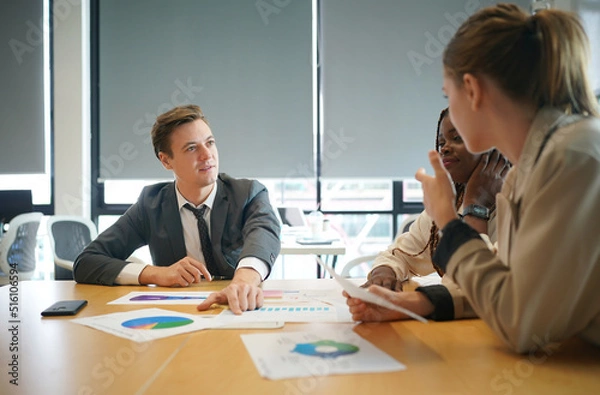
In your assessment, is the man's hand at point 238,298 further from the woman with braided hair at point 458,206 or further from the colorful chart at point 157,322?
the woman with braided hair at point 458,206

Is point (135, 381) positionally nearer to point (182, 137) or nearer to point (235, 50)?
point (182, 137)

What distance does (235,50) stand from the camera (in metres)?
4.89

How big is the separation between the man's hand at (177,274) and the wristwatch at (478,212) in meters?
0.89

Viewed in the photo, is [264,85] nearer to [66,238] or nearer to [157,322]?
[66,238]

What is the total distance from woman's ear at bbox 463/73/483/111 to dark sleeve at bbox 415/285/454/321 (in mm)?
483

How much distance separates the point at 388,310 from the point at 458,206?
0.78 meters

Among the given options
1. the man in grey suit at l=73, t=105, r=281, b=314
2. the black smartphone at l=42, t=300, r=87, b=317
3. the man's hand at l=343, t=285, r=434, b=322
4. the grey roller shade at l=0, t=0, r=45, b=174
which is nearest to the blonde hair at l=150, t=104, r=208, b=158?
the man in grey suit at l=73, t=105, r=281, b=314

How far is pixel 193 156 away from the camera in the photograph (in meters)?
2.19

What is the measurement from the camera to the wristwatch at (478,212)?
170 centimetres

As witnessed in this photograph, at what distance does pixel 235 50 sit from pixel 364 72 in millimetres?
1230

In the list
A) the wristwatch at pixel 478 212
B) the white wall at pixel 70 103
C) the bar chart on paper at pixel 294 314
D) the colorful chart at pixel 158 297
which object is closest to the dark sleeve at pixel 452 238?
the bar chart on paper at pixel 294 314

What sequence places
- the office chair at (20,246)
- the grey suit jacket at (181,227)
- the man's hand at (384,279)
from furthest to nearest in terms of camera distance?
1. the office chair at (20,246)
2. the grey suit jacket at (181,227)
3. the man's hand at (384,279)

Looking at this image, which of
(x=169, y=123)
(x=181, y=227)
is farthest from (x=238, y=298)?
(x=169, y=123)

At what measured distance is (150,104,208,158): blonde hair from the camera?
7.43 ft
